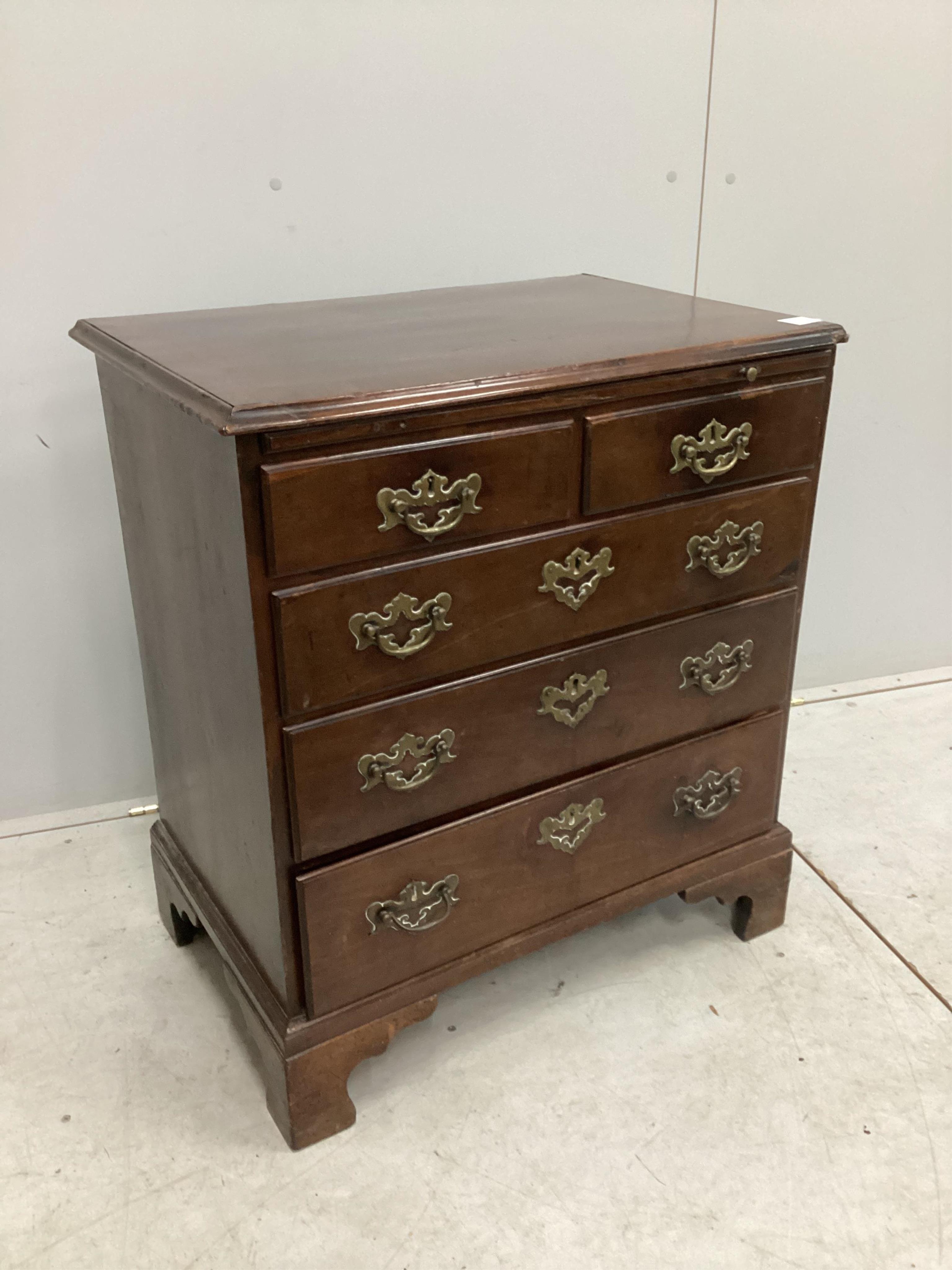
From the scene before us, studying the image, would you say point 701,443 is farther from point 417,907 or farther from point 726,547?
point 417,907

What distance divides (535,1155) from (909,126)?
193 centimetres

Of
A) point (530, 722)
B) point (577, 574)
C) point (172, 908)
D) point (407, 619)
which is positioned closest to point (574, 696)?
point (530, 722)

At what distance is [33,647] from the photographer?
199 centimetres

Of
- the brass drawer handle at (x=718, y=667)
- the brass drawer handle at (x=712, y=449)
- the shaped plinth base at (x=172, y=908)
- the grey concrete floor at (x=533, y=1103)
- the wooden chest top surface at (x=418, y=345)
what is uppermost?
the wooden chest top surface at (x=418, y=345)

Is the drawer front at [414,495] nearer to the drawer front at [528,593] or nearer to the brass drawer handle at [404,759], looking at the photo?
the drawer front at [528,593]

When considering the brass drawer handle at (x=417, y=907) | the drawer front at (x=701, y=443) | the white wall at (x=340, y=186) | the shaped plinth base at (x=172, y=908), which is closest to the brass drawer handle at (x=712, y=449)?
the drawer front at (x=701, y=443)

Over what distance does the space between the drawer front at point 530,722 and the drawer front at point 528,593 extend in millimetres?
34

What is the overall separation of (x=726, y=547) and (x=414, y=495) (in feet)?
1.66

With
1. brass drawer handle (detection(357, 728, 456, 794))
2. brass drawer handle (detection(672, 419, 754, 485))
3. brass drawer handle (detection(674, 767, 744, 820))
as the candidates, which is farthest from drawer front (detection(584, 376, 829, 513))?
brass drawer handle (detection(674, 767, 744, 820))

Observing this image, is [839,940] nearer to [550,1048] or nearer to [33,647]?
[550,1048]

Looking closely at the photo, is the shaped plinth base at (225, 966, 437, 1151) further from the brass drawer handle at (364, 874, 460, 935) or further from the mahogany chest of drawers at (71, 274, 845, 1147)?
the brass drawer handle at (364, 874, 460, 935)

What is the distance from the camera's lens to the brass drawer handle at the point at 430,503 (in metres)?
1.20

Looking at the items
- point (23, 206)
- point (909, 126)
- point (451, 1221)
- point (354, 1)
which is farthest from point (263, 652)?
point (909, 126)

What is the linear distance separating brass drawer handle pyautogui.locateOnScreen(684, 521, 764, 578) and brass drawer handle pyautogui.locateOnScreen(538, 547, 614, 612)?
0.46ft
